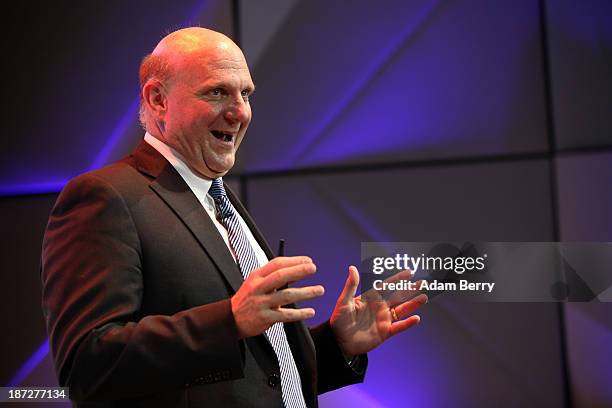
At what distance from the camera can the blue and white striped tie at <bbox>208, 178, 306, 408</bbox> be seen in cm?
163

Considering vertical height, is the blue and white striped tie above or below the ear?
below

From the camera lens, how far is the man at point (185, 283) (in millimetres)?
1336

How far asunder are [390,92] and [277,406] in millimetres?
1739

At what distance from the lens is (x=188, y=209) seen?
1604 mm

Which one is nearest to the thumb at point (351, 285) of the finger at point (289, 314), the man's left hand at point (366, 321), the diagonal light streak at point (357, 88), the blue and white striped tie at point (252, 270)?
the man's left hand at point (366, 321)

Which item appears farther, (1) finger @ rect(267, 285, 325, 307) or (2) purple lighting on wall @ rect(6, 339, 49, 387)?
(2) purple lighting on wall @ rect(6, 339, 49, 387)

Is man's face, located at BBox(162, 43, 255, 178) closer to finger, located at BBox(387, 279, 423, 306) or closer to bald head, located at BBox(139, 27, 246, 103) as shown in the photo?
bald head, located at BBox(139, 27, 246, 103)

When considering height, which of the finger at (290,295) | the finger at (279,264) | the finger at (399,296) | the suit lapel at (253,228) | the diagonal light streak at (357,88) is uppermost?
the diagonal light streak at (357,88)

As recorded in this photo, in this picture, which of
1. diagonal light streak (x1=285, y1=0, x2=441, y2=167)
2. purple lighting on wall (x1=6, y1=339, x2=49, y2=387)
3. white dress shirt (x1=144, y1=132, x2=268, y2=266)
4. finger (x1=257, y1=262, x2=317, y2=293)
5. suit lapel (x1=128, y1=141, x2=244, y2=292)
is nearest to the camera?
finger (x1=257, y1=262, x2=317, y2=293)

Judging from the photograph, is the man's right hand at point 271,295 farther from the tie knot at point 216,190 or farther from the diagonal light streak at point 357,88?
the diagonal light streak at point 357,88

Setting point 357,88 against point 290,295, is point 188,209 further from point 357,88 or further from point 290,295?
point 357,88

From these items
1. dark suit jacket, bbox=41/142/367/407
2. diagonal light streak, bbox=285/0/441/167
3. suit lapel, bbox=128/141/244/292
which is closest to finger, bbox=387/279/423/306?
dark suit jacket, bbox=41/142/367/407

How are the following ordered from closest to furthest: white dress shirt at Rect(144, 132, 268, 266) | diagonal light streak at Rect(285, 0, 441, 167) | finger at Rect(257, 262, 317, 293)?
finger at Rect(257, 262, 317, 293) → white dress shirt at Rect(144, 132, 268, 266) → diagonal light streak at Rect(285, 0, 441, 167)

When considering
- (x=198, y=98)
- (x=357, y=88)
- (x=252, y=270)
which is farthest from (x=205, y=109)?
(x=357, y=88)
